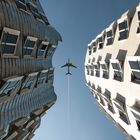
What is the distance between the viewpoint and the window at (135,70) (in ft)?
65.5

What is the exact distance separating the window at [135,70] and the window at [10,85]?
333 inches

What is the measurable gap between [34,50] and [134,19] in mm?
10666

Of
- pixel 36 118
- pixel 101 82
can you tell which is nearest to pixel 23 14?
pixel 101 82

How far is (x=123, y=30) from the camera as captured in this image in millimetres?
23625

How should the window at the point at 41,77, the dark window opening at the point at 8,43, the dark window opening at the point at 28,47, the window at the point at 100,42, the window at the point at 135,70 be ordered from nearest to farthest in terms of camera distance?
1. the window at the point at 135,70
2. the dark window opening at the point at 8,43
3. the dark window opening at the point at 28,47
4. the window at the point at 100,42
5. the window at the point at 41,77

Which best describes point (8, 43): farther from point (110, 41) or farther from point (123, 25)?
point (110, 41)

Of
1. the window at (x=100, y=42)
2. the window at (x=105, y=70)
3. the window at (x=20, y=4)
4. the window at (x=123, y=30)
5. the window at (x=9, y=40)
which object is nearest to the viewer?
the window at (x=9, y=40)

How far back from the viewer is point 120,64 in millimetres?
23094

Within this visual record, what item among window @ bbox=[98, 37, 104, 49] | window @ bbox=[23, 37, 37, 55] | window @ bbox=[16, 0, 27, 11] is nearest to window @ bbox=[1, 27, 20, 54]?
window @ bbox=[23, 37, 37, 55]

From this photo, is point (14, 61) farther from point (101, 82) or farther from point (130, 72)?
point (101, 82)

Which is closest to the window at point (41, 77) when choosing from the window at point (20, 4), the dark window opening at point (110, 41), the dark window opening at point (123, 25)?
the dark window opening at point (110, 41)

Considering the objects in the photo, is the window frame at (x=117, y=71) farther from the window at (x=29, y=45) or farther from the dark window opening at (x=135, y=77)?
the window at (x=29, y=45)

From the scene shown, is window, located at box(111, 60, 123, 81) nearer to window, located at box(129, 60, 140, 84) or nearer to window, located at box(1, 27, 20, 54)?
window, located at box(129, 60, 140, 84)

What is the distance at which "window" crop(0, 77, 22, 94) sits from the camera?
2133 centimetres
